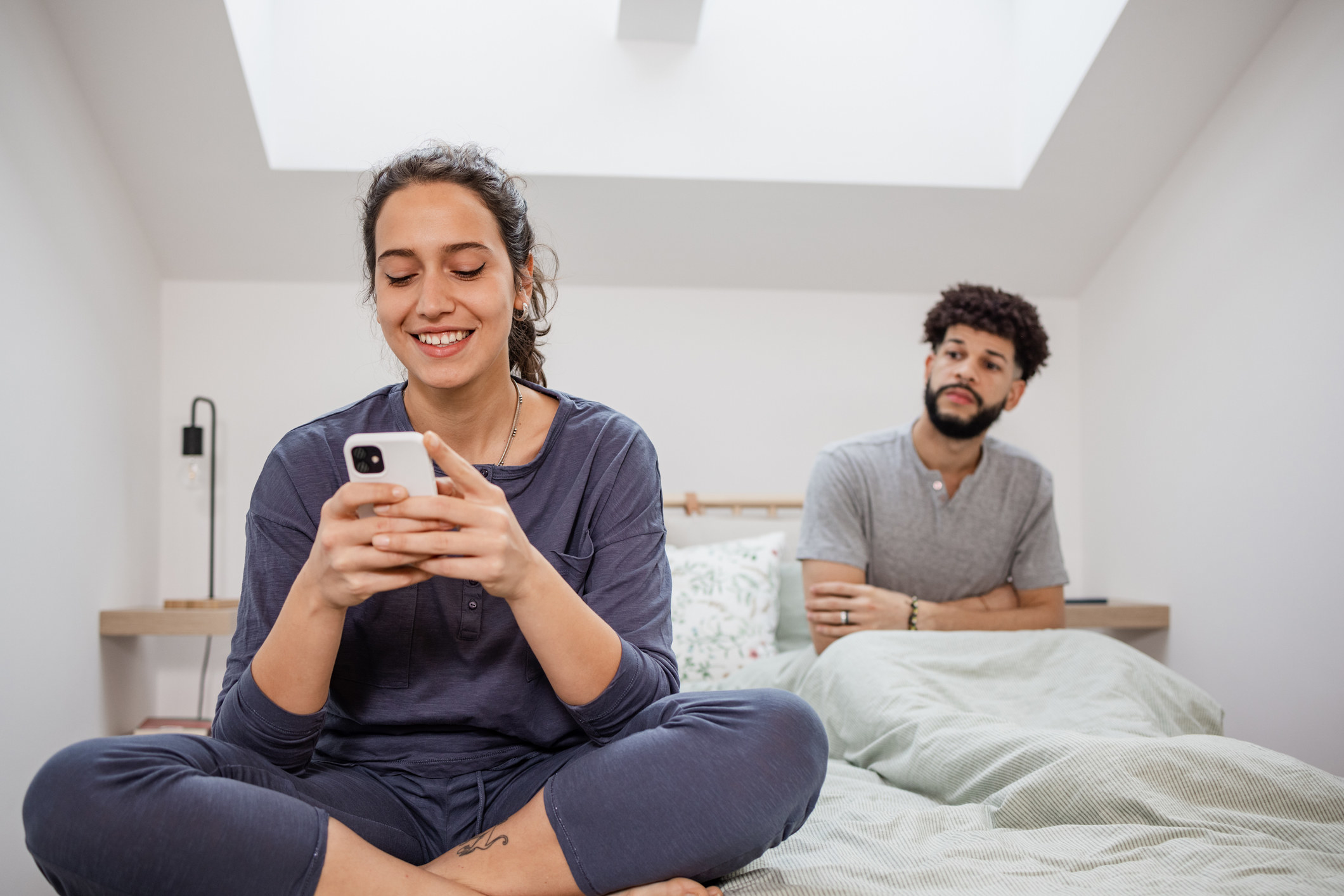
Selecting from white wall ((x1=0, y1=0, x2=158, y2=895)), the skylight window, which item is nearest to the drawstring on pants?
white wall ((x1=0, y1=0, x2=158, y2=895))

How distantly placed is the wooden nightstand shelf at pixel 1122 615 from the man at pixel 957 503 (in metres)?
0.41

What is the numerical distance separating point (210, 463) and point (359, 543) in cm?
190

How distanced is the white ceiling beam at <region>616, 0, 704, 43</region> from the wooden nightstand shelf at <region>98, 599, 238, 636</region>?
1670 mm

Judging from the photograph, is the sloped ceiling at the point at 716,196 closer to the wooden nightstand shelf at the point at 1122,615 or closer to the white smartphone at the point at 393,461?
the wooden nightstand shelf at the point at 1122,615

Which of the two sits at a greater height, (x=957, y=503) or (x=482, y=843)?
(x=957, y=503)

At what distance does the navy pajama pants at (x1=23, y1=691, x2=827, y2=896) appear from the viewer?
2.65 feet

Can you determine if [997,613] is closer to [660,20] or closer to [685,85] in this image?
[685,85]

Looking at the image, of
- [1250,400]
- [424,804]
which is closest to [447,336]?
[424,804]

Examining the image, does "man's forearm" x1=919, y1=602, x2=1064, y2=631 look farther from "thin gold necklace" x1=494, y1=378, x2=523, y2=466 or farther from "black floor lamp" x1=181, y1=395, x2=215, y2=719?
"black floor lamp" x1=181, y1=395, x2=215, y2=719

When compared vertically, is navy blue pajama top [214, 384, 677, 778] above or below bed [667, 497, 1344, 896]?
above

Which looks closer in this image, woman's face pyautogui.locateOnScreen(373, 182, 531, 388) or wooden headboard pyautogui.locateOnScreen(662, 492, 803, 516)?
woman's face pyautogui.locateOnScreen(373, 182, 531, 388)

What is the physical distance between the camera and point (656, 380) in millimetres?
2717

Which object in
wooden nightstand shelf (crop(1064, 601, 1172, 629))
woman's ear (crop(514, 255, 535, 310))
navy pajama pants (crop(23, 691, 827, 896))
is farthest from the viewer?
wooden nightstand shelf (crop(1064, 601, 1172, 629))

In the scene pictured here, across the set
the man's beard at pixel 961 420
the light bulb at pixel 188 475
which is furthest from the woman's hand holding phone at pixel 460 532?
the light bulb at pixel 188 475
